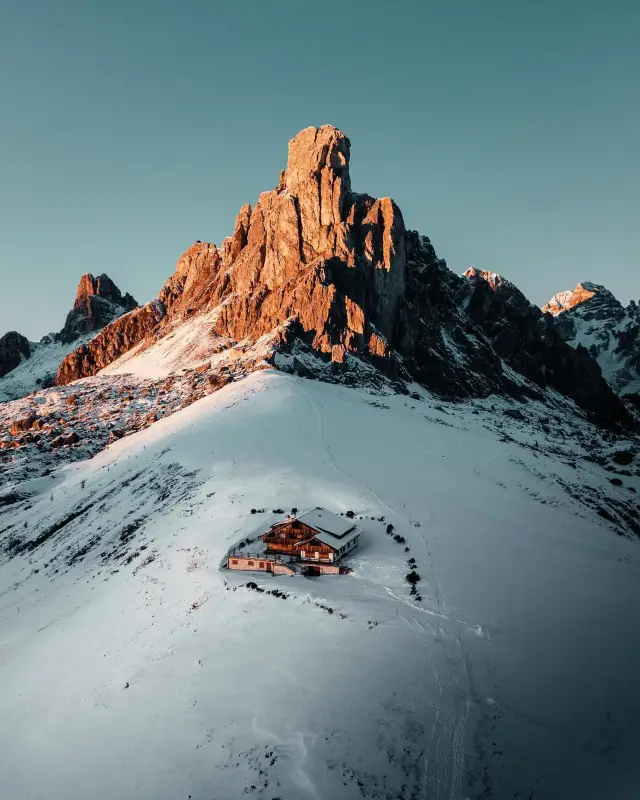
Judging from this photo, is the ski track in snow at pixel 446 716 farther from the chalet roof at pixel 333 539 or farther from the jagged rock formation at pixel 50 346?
the jagged rock formation at pixel 50 346

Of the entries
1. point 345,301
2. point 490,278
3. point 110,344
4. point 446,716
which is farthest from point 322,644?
point 490,278

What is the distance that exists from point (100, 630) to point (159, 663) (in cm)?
735

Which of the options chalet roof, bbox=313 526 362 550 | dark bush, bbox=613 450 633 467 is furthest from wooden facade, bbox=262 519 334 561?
dark bush, bbox=613 450 633 467

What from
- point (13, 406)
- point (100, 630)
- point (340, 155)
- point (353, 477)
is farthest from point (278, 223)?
point (100, 630)

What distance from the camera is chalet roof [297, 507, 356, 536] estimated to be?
1400 inches

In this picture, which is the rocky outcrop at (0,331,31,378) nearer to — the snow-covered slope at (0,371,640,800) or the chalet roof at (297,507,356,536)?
the snow-covered slope at (0,371,640,800)

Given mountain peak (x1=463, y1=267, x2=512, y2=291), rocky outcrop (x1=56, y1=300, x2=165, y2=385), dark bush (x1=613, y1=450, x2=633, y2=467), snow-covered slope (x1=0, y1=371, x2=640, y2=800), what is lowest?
dark bush (x1=613, y1=450, x2=633, y2=467)

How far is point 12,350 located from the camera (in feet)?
615

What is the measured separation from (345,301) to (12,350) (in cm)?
14019

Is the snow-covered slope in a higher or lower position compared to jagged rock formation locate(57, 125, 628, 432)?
lower

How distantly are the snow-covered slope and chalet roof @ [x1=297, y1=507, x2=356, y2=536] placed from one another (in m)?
2.01

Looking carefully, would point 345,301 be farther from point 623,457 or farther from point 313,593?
point 313,593

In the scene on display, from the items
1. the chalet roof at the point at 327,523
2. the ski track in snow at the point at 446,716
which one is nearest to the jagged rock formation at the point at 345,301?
the chalet roof at the point at 327,523

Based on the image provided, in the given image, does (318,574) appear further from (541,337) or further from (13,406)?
(541,337)
